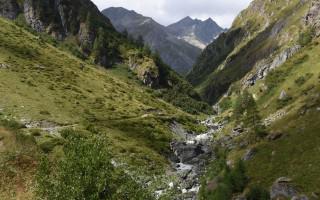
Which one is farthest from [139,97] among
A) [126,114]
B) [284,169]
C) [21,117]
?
[284,169]

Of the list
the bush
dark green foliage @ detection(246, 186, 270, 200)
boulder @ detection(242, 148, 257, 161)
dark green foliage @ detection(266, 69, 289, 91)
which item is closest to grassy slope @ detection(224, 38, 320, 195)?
boulder @ detection(242, 148, 257, 161)

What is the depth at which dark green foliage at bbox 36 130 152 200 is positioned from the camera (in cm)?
4284

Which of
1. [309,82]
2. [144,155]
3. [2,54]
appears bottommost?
[144,155]

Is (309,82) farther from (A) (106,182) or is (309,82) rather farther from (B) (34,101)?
(A) (106,182)

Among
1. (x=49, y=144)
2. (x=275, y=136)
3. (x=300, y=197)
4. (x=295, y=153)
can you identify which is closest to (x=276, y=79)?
(x=275, y=136)

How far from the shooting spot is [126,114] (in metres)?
150

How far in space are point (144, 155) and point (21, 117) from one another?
3194cm

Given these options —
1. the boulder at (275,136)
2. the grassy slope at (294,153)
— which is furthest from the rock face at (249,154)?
the boulder at (275,136)

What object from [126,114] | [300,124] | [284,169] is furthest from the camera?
[126,114]

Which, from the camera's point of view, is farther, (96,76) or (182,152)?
(96,76)

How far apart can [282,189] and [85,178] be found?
128 feet

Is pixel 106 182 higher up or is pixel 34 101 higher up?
pixel 106 182

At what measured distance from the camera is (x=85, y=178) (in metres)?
43.4

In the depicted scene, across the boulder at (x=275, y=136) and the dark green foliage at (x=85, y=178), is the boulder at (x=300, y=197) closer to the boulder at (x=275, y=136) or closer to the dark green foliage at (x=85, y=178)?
the dark green foliage at (x=85, y=178)
